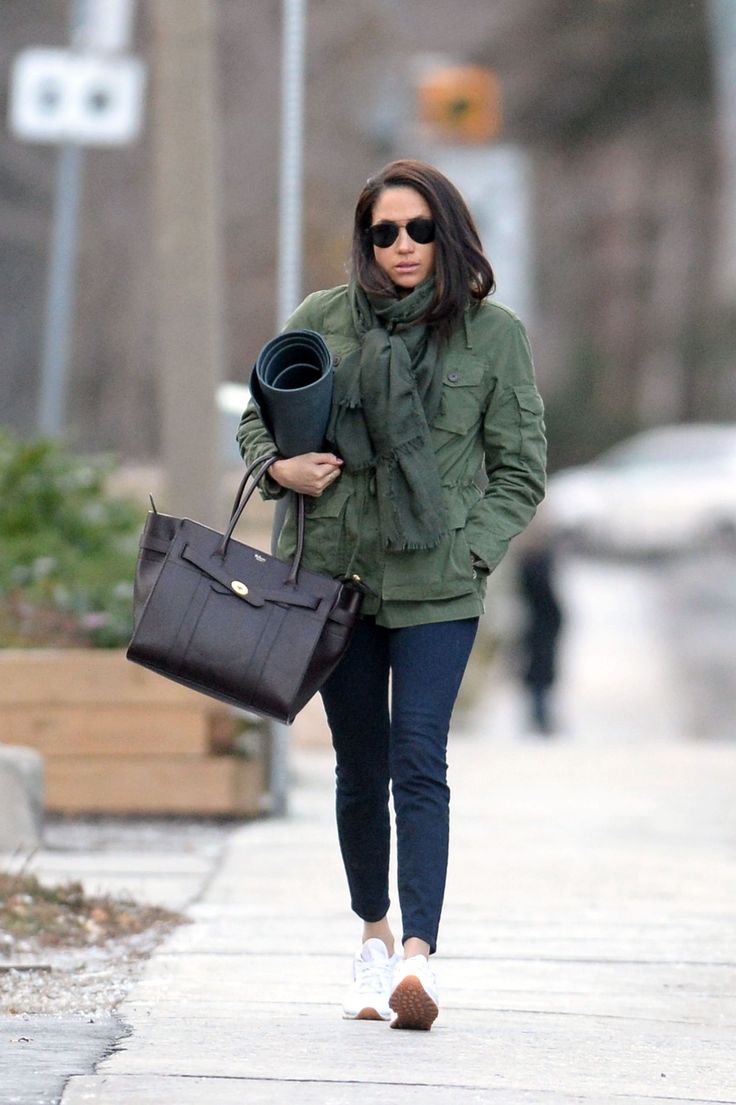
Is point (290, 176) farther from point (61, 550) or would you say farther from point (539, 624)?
point (539, 624)

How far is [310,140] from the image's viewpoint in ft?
73.4

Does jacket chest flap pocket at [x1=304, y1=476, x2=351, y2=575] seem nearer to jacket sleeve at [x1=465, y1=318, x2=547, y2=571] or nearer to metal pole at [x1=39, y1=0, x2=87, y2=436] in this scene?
jacket sleeve at [x1=465, y1=318, x2=547, y2=571]

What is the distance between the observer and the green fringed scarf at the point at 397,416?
4.46m

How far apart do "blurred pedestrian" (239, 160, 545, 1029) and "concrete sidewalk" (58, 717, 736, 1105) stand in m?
0.26

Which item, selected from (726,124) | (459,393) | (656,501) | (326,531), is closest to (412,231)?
(459,393)

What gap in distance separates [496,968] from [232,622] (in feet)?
4.45

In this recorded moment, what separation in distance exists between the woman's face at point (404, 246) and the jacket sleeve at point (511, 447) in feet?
0.69

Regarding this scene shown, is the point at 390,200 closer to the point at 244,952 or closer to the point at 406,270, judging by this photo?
the point at 406,270

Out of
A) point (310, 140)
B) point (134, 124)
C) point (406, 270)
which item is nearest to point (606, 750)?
point (134, 124)

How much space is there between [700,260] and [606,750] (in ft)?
141

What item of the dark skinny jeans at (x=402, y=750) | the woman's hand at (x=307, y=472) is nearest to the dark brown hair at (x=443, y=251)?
the woman's hand at (x=307, y=472)

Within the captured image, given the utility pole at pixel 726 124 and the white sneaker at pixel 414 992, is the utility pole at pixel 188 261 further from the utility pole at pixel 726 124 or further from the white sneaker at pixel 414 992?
the utility pole at pixel 726 124

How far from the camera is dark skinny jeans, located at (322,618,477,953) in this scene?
4.49 metres

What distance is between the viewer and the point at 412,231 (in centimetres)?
458
